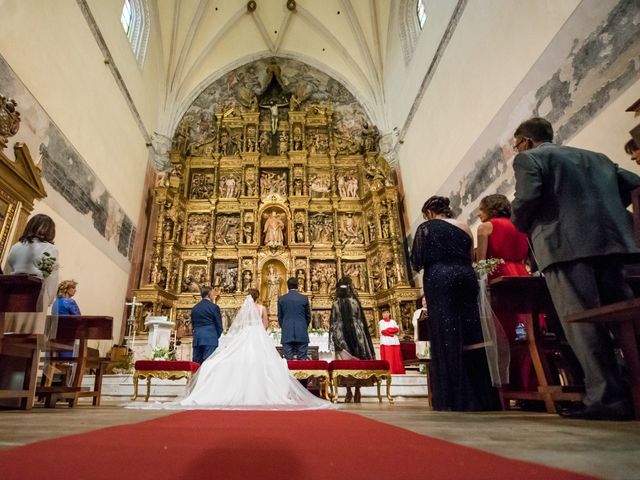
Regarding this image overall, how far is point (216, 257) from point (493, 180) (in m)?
8.68

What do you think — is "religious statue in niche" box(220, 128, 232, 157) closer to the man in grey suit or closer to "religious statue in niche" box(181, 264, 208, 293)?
"religious statue in niche" box(181, 264, 208, 293)

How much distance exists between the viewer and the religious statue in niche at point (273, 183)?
14.0 metres

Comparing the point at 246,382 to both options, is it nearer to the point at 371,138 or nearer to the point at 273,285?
the point at 273,285

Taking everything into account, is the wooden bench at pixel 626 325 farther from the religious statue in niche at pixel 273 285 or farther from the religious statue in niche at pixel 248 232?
the religious statue in niche at pixel 248 232

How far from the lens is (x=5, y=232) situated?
6.07m

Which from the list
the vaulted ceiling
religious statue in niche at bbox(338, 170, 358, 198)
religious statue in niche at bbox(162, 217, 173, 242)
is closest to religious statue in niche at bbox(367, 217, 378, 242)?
religious statue in niche at bbox(338, 170, 358, 198)

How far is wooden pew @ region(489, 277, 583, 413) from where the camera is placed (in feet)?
9.23

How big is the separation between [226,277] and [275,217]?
8.31 feet

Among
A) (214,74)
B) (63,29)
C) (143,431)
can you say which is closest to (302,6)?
(214,74)

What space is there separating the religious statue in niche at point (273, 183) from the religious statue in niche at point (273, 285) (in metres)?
2.79

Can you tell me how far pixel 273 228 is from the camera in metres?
13.0

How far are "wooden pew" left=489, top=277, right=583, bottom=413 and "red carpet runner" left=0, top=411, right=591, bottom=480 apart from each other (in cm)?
174

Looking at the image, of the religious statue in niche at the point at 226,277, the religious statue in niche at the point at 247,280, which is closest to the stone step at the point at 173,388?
the religious statue in niche at the point at 247,280

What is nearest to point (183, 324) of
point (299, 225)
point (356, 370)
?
point (299, 225)
